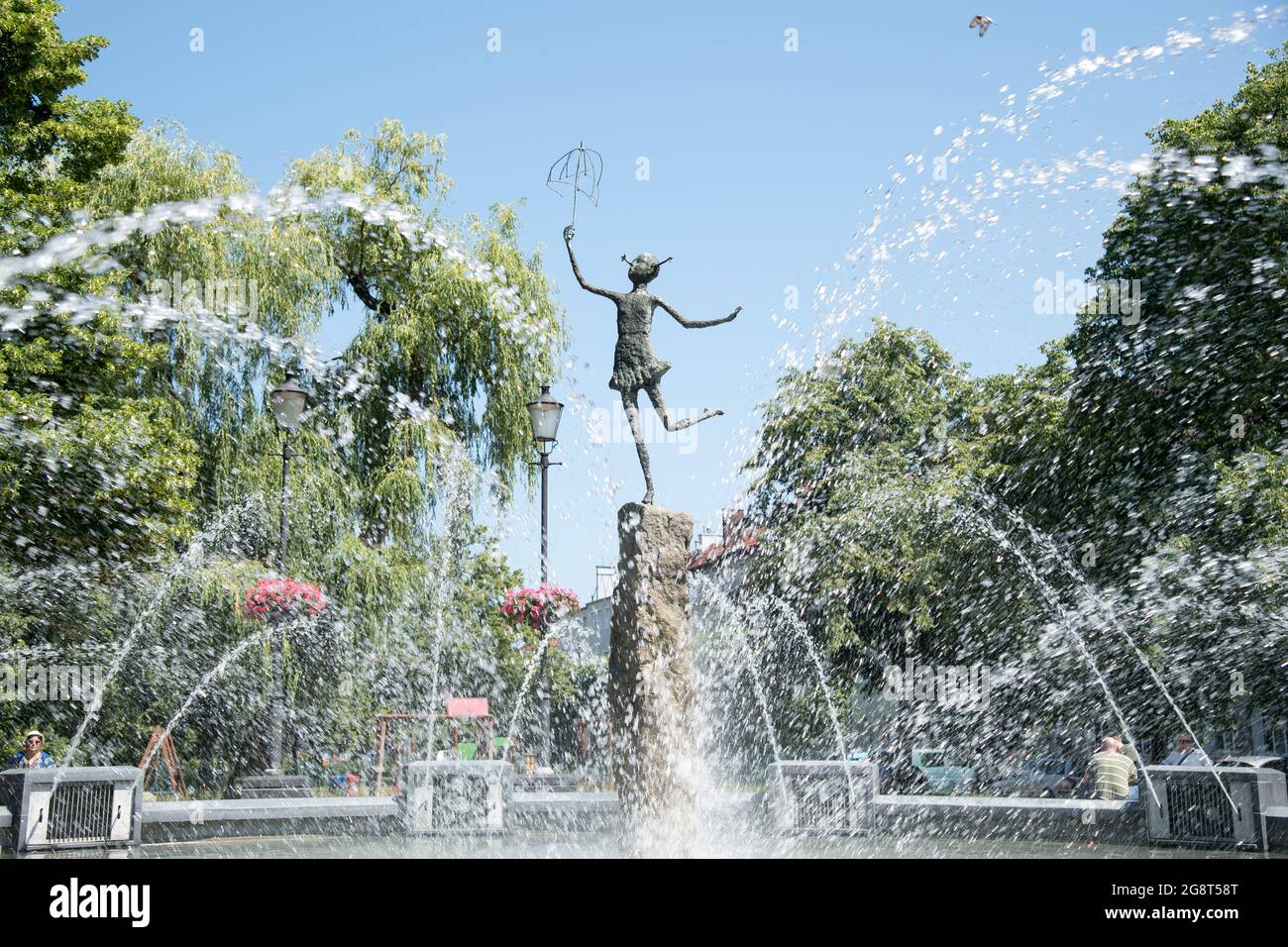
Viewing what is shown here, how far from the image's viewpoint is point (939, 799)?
10969 mm

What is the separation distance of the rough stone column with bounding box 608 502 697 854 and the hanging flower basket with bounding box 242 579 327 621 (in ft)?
22.6

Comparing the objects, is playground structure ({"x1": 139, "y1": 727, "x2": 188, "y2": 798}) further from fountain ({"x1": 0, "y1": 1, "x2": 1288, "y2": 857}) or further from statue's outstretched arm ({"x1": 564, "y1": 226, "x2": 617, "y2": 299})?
statue's outstretched arm ({"x1": 564, "y1": 226, "x2": 617, "y2": 299})

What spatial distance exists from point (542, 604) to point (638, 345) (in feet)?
23.3

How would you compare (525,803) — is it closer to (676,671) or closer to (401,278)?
(676,671)

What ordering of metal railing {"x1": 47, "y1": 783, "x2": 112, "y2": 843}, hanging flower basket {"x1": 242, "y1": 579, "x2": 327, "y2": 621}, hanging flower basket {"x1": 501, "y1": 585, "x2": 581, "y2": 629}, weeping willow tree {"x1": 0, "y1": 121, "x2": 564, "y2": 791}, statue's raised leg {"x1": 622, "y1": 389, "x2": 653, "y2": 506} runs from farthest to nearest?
weeping willow tree {"x1": 0, "y1": 121, "x2": 564, "y2": 791}
hanging flower basket {"x1": 501, "y1": 585, "x2": 581, "y2": 629}
hanging flower basket {"x1": 242, "y1": 579, "x2": 327, "y2": 621}
metal railing {"x1": 47, "y1": 783, "x2": 112, "y2": 843}
statue's raised leg {"x1": 622, "y1": 389, "x2": 653, "y2": 506}

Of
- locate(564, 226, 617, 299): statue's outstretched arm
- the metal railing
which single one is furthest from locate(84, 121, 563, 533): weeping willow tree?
locate(564, 226, 617, 299): statue's outstretched arm

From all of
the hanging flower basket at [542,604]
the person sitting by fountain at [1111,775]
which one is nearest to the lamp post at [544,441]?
the hanging flower basket at [542,604]

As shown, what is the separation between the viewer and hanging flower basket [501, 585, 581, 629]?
48.9 feet

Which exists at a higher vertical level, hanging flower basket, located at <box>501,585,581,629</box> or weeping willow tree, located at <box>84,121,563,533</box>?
weeping willow tree, located at <box>84,121,563,533</box>

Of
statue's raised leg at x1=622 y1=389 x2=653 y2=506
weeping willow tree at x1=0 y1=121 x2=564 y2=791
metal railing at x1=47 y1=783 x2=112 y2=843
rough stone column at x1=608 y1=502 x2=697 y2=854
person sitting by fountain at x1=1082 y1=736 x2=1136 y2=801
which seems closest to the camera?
rough stone column at x1=608 y1=502 x2=697 y2=854

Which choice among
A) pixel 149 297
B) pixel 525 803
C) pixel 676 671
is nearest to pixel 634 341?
pixel 676 671

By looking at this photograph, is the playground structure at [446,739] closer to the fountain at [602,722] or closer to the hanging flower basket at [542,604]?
the fountain at [602,722]

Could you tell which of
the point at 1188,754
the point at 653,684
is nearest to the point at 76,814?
the point at 653,684
